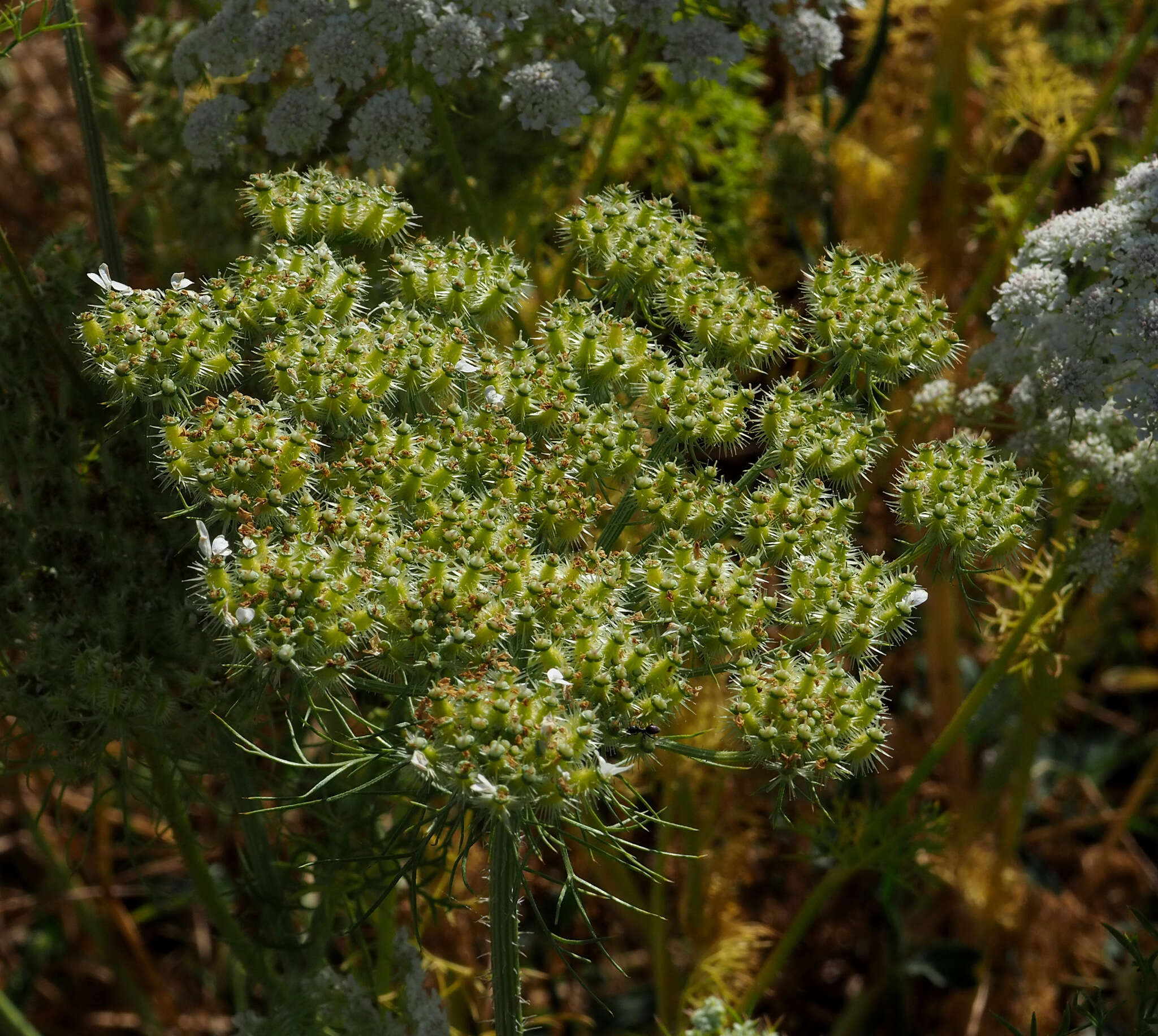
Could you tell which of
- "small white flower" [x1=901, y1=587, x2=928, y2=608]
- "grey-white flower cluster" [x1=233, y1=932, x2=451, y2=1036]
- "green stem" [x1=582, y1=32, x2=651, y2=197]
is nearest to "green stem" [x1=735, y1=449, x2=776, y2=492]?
"small white flower" [x1=901, y1=587, x2=928, y2=608]

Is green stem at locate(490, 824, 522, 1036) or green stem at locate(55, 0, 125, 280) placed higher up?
green stem at locate(55, 0, 125, 280)

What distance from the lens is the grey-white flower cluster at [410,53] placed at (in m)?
2.26

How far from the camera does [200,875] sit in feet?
7.42

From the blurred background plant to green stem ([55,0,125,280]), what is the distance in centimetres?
8

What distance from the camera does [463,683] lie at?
5.18 feet

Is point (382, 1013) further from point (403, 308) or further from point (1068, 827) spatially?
point (1068, 827)

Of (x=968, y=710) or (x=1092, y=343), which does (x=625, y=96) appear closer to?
(x=1092, y=343)

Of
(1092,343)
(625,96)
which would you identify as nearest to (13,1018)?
(625,96)

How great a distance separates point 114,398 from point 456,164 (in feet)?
2.87

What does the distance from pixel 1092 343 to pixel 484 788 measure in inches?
51.5

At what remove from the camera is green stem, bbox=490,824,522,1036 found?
5.65 feet

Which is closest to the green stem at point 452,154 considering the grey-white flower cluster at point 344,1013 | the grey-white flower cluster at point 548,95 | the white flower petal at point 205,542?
the grey-white flower cluster at point 548,95

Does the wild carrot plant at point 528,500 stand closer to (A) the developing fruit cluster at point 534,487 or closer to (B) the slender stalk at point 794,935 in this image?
(A) the developing fruit cluster at point 534,487

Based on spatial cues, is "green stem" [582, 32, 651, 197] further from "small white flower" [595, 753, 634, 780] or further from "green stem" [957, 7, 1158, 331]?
"small white flower" [595, 753, 634, 780]
